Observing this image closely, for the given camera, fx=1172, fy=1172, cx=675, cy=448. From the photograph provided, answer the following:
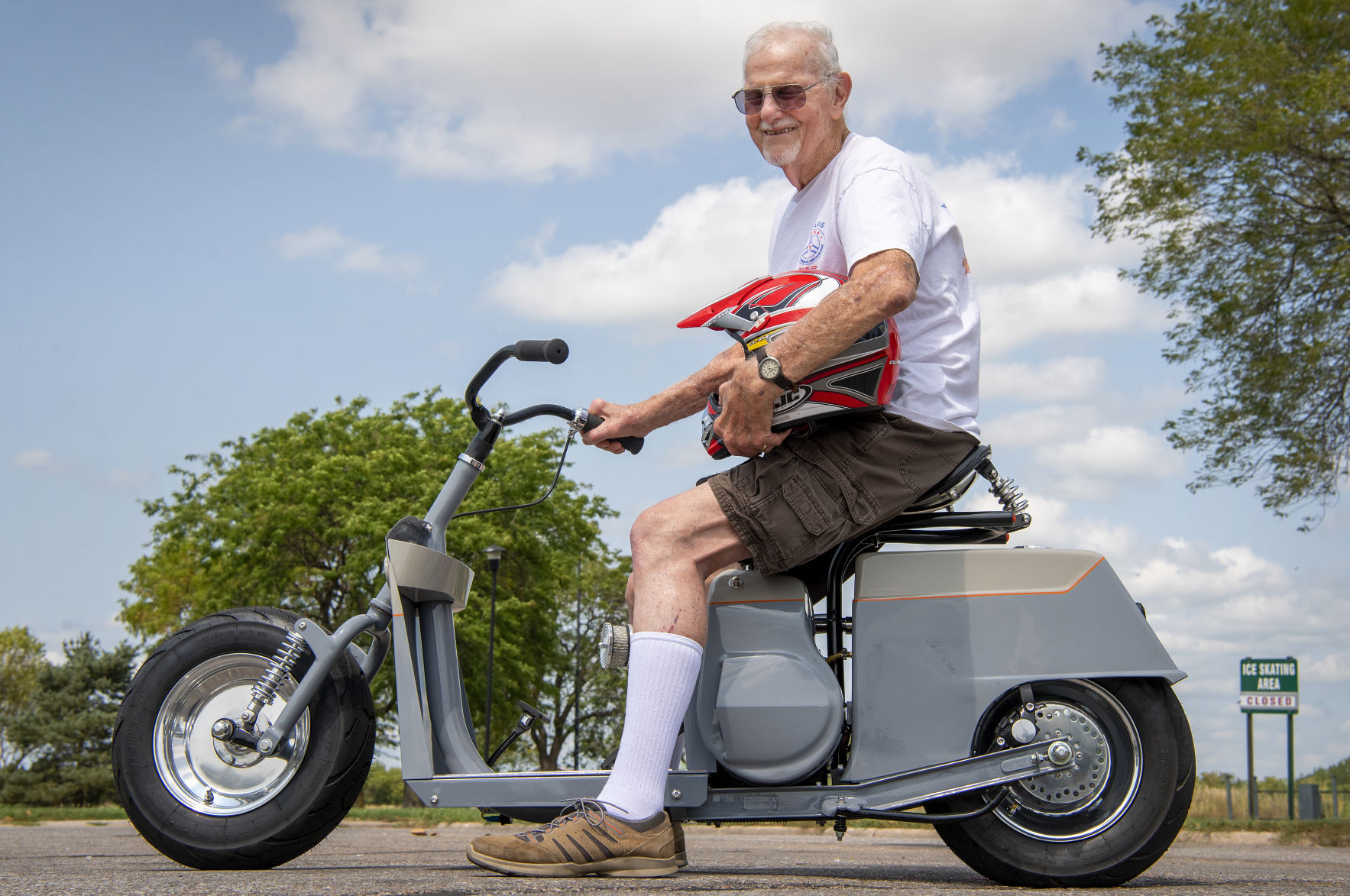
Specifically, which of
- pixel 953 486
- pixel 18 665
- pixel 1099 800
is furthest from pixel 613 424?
pixel 18 665

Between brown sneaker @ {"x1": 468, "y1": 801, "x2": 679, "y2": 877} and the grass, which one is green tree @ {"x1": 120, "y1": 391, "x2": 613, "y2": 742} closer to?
the grass

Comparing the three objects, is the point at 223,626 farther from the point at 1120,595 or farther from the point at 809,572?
the point at 1120,595

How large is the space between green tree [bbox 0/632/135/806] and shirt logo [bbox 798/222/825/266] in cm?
2732

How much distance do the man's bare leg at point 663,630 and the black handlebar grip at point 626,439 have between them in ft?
1.31

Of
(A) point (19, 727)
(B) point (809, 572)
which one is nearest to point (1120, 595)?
(B) point (809, 572)

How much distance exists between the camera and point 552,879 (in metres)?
2.86

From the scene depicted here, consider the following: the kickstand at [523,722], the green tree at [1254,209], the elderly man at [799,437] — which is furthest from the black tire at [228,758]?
the green tree at [1254,209]

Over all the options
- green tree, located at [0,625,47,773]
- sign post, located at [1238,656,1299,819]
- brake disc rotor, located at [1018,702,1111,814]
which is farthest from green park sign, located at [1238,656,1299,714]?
green tree, located at [0,625,47,773]

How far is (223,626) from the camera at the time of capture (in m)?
3.42

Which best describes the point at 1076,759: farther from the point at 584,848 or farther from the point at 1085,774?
the point at 584,848

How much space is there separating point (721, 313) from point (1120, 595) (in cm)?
135

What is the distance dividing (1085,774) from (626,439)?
1.61m

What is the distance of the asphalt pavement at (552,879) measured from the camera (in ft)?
8.67

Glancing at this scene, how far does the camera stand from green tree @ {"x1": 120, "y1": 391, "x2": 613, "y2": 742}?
25547 mm
